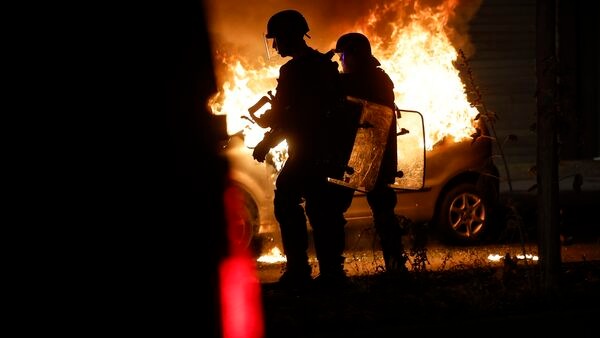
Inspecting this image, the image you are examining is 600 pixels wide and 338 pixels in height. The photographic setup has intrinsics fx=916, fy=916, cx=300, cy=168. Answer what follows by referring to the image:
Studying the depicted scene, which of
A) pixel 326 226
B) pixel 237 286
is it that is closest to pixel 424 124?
pixel 326 226

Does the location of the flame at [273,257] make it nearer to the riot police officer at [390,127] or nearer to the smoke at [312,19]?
the smoke at [312,19]

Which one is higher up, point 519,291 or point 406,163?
point 406,163

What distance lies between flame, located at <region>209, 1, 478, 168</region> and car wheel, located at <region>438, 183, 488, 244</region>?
22.9 inches

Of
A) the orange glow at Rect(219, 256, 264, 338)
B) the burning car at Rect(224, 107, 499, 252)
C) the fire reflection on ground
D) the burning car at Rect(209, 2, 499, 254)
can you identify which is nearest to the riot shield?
the fire reflection on ground

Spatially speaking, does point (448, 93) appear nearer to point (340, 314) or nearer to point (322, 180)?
point (322, 180)

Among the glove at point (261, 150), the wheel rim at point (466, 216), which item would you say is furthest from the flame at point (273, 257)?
the glove at point (261, 150)

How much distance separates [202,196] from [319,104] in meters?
2.18

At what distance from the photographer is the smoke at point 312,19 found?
9352mm

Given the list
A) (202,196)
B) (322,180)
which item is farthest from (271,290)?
(202,196)

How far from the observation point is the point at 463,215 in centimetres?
938

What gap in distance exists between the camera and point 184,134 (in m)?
8.16

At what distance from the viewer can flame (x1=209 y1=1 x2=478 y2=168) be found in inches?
343

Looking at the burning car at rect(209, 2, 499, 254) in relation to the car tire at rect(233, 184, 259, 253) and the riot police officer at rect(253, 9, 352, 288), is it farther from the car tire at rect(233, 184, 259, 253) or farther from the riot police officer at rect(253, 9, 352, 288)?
the riot police officer at rect(253, 9, 352, 288)

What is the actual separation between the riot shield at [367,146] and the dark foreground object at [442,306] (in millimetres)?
710
